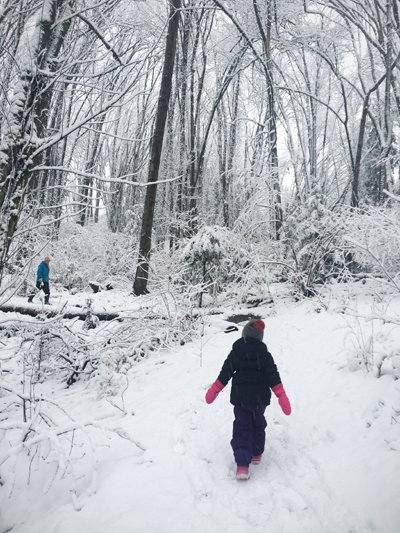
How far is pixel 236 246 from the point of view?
864cm

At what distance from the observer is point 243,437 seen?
2.62 meters

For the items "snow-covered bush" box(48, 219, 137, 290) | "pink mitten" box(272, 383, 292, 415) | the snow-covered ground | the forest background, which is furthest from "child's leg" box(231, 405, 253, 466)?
"snow-covered bush" box(48, 219, 137, 290)

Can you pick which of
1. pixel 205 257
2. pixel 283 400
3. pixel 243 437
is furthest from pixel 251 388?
pixel 205 257

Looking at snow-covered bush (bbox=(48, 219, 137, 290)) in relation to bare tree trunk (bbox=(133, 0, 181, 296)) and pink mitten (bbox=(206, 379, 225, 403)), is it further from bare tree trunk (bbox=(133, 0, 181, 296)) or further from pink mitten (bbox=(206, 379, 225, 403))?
pink mitten (bbox=(206, 379, 225, 403))

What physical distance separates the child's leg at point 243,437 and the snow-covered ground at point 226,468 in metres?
0.19

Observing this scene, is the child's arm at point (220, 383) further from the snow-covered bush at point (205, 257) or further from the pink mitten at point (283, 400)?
the snow-covered bush at point (205, 257)

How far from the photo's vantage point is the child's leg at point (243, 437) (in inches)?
97.9

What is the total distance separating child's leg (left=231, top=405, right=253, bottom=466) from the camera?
2.49m

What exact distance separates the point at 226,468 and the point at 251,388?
735 mm

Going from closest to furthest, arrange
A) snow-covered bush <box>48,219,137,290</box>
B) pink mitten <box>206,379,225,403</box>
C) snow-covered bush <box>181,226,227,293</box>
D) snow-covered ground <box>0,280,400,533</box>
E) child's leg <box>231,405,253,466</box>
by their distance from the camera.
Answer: snow-covered ground <box>0,280,400,533</box>
child's leg <box>231,405,253,466</box>
pink mitten <box>206,379,225,403</box>
snow-covered bush <box>181,226,227,293</box>
snow-covered bush <box>48,219,137,290</box>

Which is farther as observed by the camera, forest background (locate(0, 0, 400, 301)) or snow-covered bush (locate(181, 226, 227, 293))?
snow-covered bush (locate(181, 226, 227, 293))

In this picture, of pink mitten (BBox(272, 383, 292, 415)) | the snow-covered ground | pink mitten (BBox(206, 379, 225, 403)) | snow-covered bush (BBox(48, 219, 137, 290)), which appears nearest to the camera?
the snow-covered ground

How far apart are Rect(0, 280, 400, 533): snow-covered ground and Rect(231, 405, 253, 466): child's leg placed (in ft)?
0.63

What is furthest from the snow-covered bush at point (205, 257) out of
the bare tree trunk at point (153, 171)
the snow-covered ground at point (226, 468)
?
the snow-covered ground at point (226, 468)
